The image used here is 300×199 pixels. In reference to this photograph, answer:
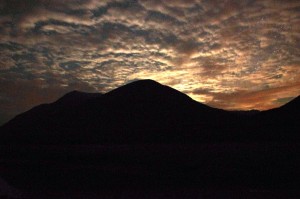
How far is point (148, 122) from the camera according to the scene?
66500 millimetres

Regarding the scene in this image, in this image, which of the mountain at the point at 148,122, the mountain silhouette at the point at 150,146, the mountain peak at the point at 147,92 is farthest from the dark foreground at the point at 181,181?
the mountain peak at the point at 147,92

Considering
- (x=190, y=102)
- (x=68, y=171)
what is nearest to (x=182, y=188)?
(x=68, y=171)

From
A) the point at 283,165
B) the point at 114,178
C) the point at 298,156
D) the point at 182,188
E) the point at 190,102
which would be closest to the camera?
the point at 182,188

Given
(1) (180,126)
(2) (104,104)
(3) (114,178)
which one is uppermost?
(2) (104,104)

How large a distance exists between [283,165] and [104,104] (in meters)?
58.2

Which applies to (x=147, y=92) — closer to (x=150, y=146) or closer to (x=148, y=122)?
(x=148, y=122)

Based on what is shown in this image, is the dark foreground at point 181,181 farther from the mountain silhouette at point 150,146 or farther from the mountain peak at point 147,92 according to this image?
the mountain peak at point 147,92

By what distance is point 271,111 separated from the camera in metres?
61.6

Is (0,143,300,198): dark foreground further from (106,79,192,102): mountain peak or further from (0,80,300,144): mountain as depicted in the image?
(106,79,192,102): mountain peak

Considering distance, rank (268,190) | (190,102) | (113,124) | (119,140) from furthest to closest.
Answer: (190,102) → (113,124) → (119,140) → (268,190)

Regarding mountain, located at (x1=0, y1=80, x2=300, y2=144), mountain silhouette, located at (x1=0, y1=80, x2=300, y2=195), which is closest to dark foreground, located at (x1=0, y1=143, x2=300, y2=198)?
mountain silhouette, located at (x1=0, y1=80, x2=300, y2=195)

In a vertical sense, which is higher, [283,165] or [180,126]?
[180,126]

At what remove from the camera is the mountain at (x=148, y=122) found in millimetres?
55031

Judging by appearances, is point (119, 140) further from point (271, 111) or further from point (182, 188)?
point (182, 188)
